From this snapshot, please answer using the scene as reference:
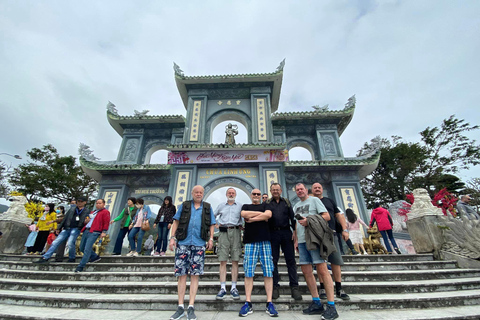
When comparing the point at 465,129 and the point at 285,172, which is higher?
the point at 465,129

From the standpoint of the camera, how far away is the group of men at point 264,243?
8.76 ft

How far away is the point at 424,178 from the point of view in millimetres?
16750

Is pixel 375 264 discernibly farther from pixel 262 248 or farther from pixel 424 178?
pixel 424 178

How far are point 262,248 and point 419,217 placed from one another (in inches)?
208

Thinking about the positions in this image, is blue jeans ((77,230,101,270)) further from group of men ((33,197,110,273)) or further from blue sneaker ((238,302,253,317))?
blue sneaker ((238,302,253,317))

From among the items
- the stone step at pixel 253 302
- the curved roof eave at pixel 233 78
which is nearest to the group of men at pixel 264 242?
the stone step at pixel 253 302

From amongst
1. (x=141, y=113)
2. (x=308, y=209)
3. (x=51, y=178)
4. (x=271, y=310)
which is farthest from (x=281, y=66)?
(x=51, y=178)

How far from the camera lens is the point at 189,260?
9.27ft

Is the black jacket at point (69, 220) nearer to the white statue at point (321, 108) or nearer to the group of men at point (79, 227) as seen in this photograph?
the group of men at point (79, 227)

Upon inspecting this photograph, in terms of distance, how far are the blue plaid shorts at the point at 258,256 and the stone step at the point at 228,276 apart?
1.24 meters

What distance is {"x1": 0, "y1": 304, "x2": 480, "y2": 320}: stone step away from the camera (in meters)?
2.49

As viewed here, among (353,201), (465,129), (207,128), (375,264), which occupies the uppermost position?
(465,129)

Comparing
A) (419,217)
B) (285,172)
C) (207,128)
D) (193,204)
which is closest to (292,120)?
(285,172)

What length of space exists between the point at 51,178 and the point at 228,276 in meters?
20.3
